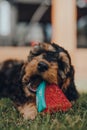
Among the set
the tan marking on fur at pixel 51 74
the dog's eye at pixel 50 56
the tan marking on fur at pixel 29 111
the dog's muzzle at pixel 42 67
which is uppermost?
the dog's eye at pixel 50 56

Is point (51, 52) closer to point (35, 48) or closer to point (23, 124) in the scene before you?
point (35, 48)

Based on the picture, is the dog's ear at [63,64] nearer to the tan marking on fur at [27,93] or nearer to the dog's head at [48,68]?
the dog's head at [48,68]

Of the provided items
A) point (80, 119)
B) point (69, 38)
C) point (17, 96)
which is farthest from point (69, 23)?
point (80, 119)

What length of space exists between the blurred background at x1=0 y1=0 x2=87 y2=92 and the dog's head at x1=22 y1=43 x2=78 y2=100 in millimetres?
5187

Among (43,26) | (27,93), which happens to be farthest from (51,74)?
(43,26)

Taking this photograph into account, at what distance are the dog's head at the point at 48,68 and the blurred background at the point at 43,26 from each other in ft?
17.0

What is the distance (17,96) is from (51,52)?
66 centimetres

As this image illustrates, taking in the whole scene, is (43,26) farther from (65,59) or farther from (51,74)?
(51,74)

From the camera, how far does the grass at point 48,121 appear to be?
178 inches

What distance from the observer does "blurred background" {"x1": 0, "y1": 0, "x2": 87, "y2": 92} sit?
10711 mm

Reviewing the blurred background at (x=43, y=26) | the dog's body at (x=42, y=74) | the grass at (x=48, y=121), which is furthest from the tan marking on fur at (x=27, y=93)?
the blurred background at (x=43, y=26)

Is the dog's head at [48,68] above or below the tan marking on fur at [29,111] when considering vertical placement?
above

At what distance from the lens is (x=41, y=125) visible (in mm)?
4551

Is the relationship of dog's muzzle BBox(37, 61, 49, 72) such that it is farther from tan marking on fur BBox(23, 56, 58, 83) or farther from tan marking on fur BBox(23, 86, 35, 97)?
tan marking on fur BBox(23, 86, 35, 97)
